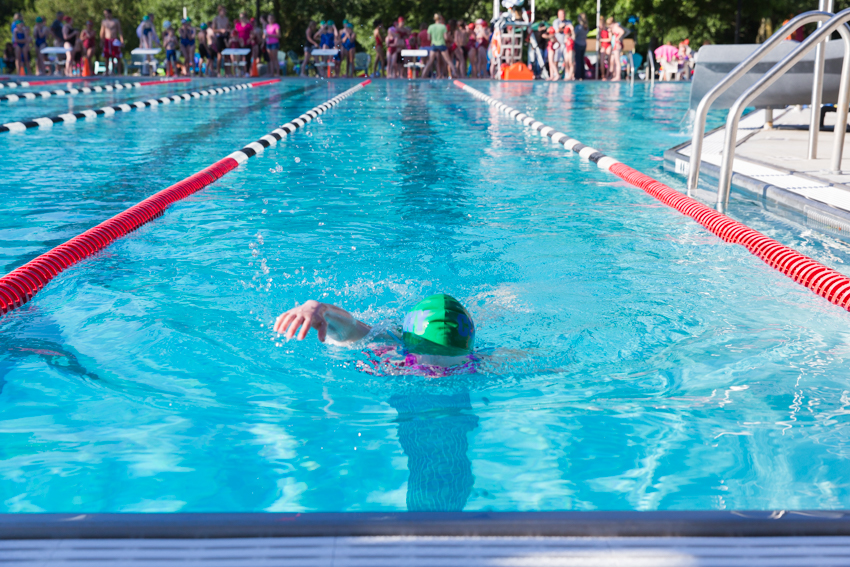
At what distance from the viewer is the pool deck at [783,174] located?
183 inches

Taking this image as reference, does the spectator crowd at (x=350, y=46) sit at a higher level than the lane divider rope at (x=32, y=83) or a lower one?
higher

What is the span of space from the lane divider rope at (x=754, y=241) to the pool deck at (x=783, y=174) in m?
0.37

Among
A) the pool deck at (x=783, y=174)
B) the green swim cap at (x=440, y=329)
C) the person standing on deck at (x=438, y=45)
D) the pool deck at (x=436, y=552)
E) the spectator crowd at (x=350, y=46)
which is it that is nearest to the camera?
the pool deck at (x=436, y=552)

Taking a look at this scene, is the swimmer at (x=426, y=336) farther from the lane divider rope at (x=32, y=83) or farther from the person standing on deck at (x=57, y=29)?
the person standing on deck at (x=57, y=29)

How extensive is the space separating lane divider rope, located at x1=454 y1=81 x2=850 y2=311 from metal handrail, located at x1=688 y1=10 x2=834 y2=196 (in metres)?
0.24

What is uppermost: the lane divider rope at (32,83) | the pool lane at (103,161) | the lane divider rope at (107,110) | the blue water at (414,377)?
the lane divider rope at (32,83)

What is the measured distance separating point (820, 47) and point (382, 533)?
5.77m

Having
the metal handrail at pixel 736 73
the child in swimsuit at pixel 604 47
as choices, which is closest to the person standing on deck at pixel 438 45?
the child in swimsuit at pixel 604 47

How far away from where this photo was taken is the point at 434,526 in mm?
1347

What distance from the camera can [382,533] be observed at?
1.34 metres

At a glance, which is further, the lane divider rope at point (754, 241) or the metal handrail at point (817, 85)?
the metal handrail at point (817, 85)

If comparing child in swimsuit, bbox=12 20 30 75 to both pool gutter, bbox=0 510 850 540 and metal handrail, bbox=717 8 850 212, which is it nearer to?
metal handrail, bbox=717 8 850 212

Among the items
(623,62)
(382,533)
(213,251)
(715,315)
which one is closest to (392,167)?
(213,251)

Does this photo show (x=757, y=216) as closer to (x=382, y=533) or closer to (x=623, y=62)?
(x=382, y=533)
